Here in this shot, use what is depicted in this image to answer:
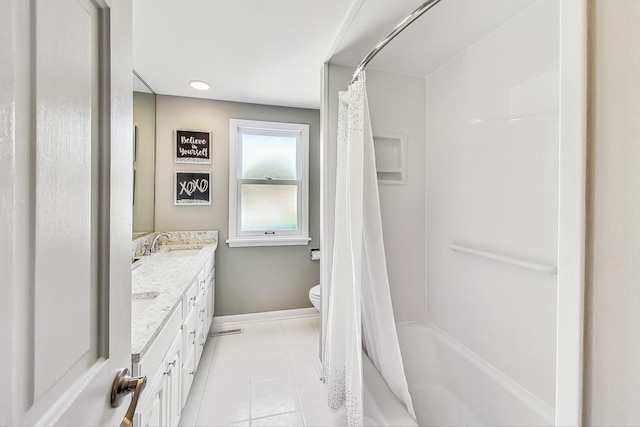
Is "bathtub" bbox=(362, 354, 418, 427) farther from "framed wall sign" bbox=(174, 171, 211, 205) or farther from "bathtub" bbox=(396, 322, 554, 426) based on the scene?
"framed wall sign" bbox=(174, 171, 211, 205)

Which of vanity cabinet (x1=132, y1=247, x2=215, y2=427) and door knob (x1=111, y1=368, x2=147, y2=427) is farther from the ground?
door knob (x1=111, y1=368, x2=147, y2=427)

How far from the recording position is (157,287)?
1.36 meters

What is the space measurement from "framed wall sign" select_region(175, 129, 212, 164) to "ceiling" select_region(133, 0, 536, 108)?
0.50 meters

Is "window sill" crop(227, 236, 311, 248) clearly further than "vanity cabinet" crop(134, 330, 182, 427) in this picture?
Yes

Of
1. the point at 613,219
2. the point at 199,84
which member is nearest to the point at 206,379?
the point at 613,219

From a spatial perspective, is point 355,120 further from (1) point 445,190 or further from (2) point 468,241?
(2) point 468,241

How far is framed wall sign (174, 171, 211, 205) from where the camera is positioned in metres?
2.67

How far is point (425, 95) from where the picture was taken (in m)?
2.09

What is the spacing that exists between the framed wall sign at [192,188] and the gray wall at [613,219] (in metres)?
2.86

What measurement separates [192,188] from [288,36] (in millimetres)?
1757

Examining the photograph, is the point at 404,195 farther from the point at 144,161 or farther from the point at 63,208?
the point at 144,161

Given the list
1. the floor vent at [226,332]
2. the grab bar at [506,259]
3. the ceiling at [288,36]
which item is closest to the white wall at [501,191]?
the grab bar at [506,259]

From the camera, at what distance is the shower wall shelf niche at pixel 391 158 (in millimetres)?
2027

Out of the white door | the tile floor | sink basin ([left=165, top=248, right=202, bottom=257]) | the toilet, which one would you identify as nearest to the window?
sink basin ([left=165, top=248, right=202, bottom=257])
